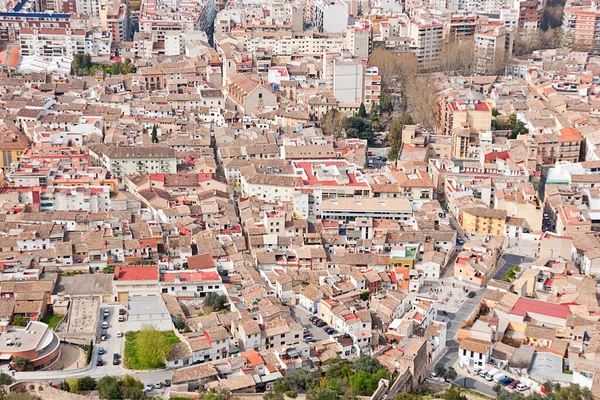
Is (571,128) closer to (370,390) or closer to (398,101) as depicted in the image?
(398,101)

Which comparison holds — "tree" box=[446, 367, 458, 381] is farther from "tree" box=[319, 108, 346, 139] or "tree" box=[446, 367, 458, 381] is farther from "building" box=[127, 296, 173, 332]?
"tree" box=[319, 108, 346, 139]

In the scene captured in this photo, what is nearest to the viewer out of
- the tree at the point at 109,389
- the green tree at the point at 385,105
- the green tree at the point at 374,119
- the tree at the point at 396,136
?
the tree at the point at 109,389

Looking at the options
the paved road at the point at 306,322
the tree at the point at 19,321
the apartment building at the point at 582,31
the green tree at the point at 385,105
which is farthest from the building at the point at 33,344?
the apartment building at the point at 582,31

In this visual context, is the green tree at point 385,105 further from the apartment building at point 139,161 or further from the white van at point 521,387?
the white van at point 521,387

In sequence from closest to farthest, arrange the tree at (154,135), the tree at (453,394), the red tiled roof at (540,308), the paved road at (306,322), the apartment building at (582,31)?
the tree at (453,394), the paved road at (306,322), the red tiled roof at (540,308), the tree at (154,135), the apartment building at (582,31)

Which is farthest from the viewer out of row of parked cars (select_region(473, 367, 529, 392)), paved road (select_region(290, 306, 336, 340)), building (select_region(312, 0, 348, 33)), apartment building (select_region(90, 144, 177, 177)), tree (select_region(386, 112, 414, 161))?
building (select_region(312, 0, 348, 33))

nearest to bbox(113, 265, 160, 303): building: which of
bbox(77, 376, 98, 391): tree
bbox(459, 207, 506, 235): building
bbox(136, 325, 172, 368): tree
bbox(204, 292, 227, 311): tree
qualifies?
bbox(204, 292, 227, 311): tree
